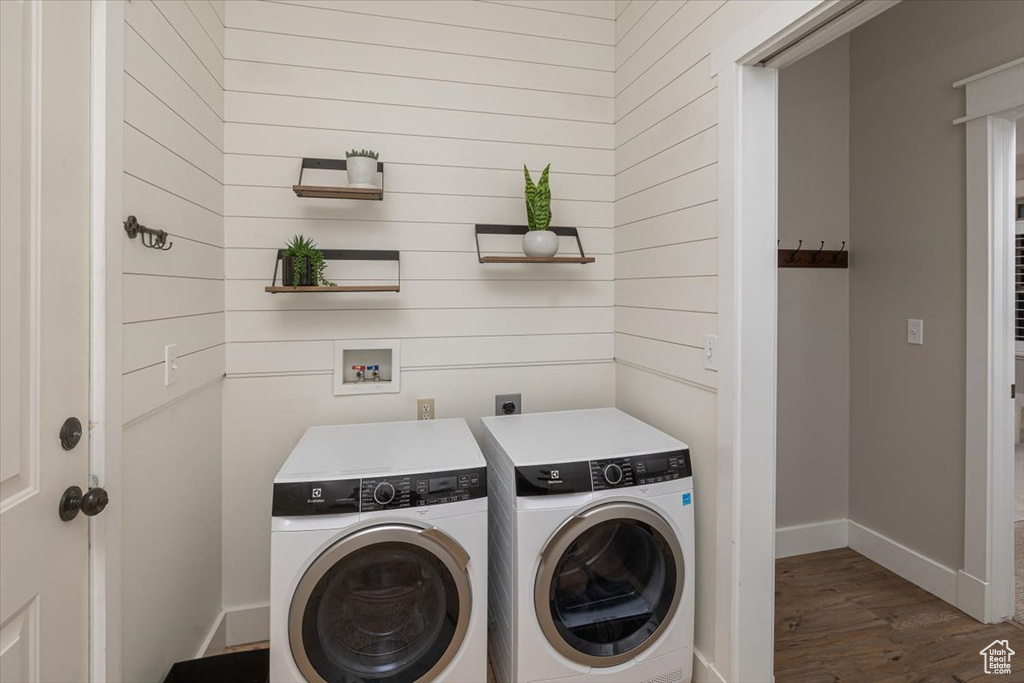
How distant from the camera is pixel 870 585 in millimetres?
2443

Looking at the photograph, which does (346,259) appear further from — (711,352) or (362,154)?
(711,352)

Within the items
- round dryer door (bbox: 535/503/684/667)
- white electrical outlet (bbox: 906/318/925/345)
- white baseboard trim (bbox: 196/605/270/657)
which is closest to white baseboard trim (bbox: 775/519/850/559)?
white electrical outlet (bbox: 906/318/925/345)

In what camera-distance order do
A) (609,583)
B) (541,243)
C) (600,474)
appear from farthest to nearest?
(541,243), (609,583), (600,474)

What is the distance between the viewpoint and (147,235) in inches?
55.5

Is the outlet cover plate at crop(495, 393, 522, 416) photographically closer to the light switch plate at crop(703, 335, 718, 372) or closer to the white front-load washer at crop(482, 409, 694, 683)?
the white front-load washer at crop(482, 409, 694, 683)

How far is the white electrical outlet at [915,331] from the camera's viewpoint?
7.84 feet

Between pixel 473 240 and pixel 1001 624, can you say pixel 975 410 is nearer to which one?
pixel 1001 624

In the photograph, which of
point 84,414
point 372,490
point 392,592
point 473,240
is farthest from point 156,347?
point 473,240

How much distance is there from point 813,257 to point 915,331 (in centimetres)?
59

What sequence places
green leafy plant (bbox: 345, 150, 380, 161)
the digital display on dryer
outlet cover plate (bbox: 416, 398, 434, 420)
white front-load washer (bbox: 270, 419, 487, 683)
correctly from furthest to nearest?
outlet cover plate (bbox: 416, 398, 434, 420) → green leafy plant (bbox: 345, 150, 380, 161) → the digital display on dryer → white front-load washer (bbox: 270, 419, 487, 683)

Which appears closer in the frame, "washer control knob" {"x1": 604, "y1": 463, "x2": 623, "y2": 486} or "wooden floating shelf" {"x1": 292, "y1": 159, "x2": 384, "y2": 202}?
"washer control knob" {"x1": 604, "y1": 463, "x2": 623, "y2": 486}

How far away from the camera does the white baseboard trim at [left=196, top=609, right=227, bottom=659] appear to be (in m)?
1.91
